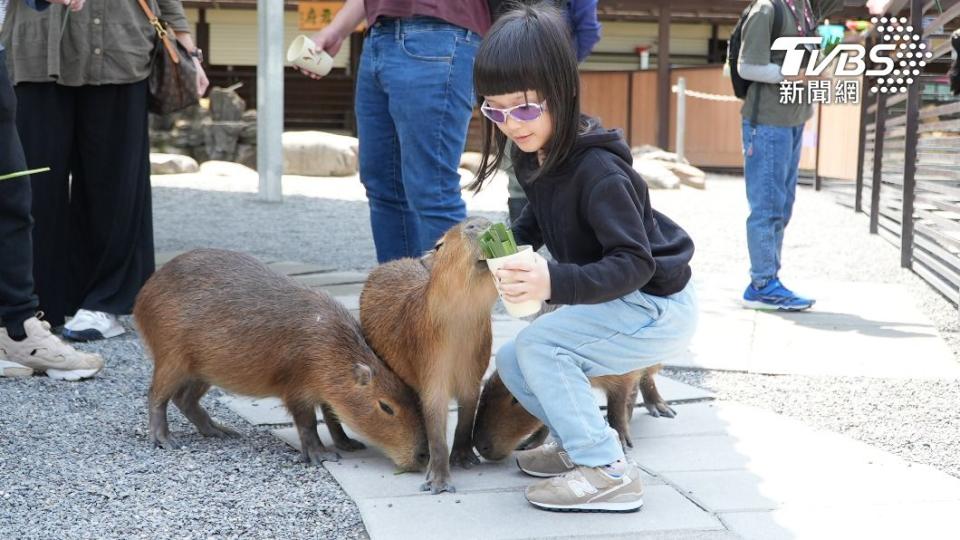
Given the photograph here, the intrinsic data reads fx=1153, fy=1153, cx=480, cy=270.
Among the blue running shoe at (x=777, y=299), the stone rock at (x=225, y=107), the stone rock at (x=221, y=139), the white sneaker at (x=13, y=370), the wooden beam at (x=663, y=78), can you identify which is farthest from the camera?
the wooden beam at (x=663, y=78)

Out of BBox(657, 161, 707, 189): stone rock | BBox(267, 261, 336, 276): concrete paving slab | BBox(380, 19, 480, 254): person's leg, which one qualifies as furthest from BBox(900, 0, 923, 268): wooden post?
BBox(657, 161, 707, 189): stone rock

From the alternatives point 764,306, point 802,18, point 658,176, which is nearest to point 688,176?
point 658,176

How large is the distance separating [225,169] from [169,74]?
1039 cm

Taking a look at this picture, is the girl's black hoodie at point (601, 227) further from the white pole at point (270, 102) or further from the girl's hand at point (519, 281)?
the white pole at point (270, 102)

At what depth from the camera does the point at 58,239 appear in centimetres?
478

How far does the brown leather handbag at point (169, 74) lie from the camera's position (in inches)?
185

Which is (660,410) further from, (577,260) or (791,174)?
(791,174)

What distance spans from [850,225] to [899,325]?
526cm

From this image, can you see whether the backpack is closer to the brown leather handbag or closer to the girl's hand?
the brown leather handbag

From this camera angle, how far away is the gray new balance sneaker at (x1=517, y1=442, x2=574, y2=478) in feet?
9.77

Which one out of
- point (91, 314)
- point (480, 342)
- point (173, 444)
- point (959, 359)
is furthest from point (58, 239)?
point (959, 359)

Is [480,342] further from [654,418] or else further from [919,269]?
[919,269]

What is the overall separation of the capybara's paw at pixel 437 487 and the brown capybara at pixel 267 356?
0.15m

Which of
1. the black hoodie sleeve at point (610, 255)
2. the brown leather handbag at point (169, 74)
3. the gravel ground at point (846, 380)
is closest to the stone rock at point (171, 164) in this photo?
the gravel ground at point (846, 380)
